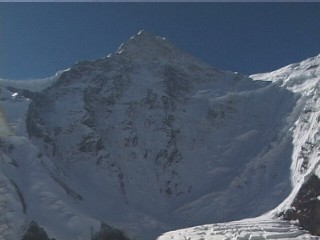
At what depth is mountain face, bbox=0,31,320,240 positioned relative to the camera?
110 meters

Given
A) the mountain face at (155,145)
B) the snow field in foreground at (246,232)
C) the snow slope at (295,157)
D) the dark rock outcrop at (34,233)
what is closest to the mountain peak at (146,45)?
the mountain face at (155,145)

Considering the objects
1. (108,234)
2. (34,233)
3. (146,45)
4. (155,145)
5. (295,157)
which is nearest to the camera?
(34,233)

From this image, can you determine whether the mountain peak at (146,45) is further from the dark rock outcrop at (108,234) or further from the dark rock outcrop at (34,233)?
the dark rock outcrop at (34,233)

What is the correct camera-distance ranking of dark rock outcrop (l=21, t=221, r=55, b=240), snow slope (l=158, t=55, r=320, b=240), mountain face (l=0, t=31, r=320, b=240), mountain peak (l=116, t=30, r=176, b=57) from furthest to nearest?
1. mountain peak (l=116, t=30, r=176, b=57)
2. mountain face (l=0, t=31, r=320, b=240)
3. snow slope (l=158, t=55, r=320, b=240)
4. dark rock outcrop (l=21, t=221, r=55, b=240)

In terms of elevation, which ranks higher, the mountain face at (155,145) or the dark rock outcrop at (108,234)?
the mountain face at (155,145)

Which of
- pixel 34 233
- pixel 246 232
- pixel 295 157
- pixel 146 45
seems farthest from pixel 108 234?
pixel 146 45

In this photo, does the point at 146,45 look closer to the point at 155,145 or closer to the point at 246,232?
the point at 155,145

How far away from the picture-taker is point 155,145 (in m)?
150

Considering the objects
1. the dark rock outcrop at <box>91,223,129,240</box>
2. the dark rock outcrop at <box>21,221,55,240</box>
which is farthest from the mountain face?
the dark rock outcrop at <box>91,223,129,240</box>

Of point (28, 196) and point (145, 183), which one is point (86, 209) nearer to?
point (28, 196)

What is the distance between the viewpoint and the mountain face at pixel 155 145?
11012 cm

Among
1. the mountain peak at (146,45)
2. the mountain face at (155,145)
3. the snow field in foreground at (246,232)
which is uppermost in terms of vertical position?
the mountain peak at (146,45)

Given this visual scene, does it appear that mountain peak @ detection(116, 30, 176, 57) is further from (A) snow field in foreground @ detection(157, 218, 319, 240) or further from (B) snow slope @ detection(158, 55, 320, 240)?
(A) snow field in foreground @ detection(157, 218, 319, 240)

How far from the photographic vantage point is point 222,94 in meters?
171
